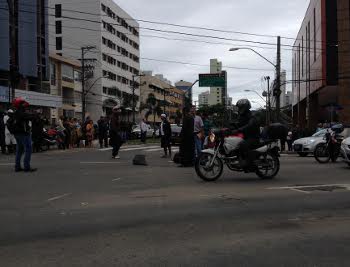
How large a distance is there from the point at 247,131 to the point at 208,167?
115cm

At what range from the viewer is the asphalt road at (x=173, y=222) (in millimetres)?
4598

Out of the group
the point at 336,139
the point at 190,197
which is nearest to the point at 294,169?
the point at 336,139

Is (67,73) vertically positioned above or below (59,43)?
below

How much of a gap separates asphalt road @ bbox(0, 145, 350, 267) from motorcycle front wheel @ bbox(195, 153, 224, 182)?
0.62ft

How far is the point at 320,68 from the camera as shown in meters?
44.0

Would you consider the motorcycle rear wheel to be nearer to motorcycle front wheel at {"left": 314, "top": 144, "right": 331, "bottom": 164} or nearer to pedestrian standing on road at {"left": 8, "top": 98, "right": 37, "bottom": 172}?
motorcycle front wheel at {"left": 314, "top": 144, "right": 331, "bottom": 164}

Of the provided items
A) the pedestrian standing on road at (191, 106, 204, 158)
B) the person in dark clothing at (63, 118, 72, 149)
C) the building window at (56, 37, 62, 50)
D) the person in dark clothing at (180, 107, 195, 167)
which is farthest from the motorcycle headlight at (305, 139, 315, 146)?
the building window at (56, 37, 62, 50)

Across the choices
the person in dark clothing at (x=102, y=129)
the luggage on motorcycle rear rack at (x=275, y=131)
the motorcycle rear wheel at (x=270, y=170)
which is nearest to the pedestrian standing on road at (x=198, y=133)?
the motorcycle rear wheel at (x=270, y=170)

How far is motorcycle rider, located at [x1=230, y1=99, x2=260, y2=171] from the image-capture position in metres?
10.2

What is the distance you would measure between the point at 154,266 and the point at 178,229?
1.41m

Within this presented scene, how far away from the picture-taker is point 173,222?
605 centimetres

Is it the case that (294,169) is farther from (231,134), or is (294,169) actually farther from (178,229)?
(178,229)

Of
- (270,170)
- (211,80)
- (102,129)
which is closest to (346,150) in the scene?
(270,170)

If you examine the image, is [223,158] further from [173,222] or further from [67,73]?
[67,73]
